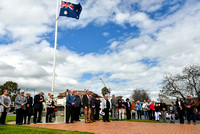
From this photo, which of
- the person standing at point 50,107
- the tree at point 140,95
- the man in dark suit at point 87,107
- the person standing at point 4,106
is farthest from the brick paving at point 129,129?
the tree at point 140,95

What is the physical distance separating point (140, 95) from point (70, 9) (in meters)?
65.6

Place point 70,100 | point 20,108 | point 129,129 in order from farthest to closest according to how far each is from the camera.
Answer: point 70,100 < point 20,108 < point 129,129

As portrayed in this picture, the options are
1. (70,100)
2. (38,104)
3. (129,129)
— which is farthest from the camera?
(70,100)

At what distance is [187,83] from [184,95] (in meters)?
2.83

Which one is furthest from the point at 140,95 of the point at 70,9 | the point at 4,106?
the point at 4,106

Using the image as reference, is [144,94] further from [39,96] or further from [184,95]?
[39,96]

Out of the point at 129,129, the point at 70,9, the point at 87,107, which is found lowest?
the point at 129,129

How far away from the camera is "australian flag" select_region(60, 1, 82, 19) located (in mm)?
14398

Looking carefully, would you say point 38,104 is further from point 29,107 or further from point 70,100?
point 70,100

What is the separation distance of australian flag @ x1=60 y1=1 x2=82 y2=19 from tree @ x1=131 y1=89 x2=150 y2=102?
2502 inches

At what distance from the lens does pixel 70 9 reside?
1463 cm

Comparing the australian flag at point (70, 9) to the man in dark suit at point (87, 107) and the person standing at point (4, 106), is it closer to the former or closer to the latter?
the man in dark suit at point (87, 107)

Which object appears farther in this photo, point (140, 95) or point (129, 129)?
point (140, 95)

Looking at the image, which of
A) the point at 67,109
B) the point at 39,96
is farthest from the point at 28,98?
the point at 67,109
